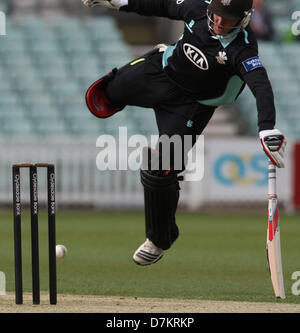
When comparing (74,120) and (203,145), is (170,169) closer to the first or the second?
(203,145)

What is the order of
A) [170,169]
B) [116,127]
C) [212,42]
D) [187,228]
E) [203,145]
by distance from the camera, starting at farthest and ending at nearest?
[116,127] < [203,145] < [187,228] < [170,169] < [212,42]

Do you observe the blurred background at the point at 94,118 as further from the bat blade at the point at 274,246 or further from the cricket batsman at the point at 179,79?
the bat blade at the point at 274,246

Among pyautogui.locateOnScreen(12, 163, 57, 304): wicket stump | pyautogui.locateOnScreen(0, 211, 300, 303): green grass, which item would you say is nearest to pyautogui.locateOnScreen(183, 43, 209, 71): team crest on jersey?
pyautogui.locateOnScreen(12, 163, 57, 304): wicket stump

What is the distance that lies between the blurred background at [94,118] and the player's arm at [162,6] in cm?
797

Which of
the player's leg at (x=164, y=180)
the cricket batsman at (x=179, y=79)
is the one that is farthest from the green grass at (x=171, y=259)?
the cricket batsman at (x=179, y=79)

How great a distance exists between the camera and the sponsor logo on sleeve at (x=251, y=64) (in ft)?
18.1

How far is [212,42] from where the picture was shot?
5.86 meters

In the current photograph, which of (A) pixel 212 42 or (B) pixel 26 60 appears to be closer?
(A) pixel 212 42

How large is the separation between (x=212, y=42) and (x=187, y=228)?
233 inches

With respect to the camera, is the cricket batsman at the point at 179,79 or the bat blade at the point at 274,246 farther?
the cricket batsman at the point at 179,79

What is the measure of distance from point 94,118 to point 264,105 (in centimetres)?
1015

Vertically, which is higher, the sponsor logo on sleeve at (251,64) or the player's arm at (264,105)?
the sponsor logo on sleeve at (251,64)

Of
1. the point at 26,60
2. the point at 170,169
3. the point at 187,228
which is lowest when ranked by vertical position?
the point at 187,228
